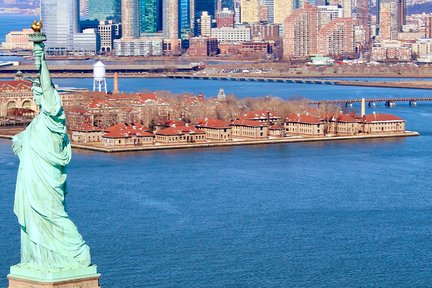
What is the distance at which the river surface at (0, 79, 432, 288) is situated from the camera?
14203 mm

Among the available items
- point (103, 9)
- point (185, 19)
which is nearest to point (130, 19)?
point (185, 19)

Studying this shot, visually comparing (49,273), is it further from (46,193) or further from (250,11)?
(250,11)

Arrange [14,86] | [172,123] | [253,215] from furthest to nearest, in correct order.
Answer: [14,86] → [172,123] → [253,215]

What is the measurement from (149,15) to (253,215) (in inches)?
3210

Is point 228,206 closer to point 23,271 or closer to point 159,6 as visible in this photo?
point 23,271

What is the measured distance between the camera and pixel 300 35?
86.6 metres

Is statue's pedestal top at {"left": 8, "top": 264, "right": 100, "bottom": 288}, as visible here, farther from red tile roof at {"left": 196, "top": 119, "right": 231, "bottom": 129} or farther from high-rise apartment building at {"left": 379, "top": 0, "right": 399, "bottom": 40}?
high-rise apartment building at {"left": 379, "top": 0, "right": 399, "bottom": 40}

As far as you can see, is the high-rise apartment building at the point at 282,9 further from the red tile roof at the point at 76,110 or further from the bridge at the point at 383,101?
the red tile roof at the point at 76,110

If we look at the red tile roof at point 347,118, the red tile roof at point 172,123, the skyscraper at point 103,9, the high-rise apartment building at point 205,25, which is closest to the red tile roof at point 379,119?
the red tile roof at point 347,118

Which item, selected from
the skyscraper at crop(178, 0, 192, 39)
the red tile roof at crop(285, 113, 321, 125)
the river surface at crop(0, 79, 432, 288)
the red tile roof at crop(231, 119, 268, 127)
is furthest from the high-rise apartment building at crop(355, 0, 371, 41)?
the river surface at crop(0, 79, 432, 288)

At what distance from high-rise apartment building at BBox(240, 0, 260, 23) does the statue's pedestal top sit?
100867 mm

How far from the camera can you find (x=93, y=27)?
95250 millimetres

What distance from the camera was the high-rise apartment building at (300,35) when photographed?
8600 cm

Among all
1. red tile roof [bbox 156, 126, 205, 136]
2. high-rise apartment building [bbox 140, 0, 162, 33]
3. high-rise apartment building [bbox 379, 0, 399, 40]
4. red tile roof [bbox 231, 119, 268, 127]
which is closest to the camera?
red tile roof [bbox 156, 126, 205, 136]
